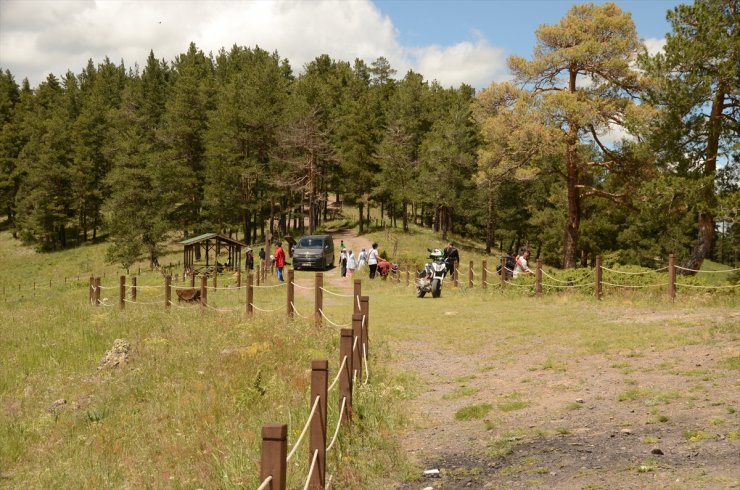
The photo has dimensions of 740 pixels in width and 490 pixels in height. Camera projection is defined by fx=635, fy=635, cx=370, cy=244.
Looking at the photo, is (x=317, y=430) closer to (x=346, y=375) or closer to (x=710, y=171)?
(x=346, y=375)

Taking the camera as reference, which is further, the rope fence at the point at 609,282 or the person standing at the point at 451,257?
the person standing at the point at 451,257

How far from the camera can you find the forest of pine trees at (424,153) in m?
22.4

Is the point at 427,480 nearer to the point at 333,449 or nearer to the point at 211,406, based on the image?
the point at 333,449

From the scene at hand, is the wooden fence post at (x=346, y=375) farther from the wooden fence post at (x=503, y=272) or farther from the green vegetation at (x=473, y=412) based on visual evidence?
the wooden fence post at (x=503, y=272)

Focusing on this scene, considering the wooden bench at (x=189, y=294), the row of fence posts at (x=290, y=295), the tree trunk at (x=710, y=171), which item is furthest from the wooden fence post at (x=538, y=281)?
the wooden bench at (x=189, y=294)

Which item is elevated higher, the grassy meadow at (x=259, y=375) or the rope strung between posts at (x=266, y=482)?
the rope strung between posts at (x=266, y=482)

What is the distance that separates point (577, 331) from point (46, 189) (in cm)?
6361

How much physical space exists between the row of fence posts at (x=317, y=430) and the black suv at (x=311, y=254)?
85.1 ft

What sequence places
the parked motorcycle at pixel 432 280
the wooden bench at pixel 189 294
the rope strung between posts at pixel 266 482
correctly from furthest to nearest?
the parked motorcycle at pixel 432 280 → the wooden bench at pixel 189 294 → the rope strung between posts at pixel 266 482

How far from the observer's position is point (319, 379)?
5.61 m

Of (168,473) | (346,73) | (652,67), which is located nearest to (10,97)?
(346,73)

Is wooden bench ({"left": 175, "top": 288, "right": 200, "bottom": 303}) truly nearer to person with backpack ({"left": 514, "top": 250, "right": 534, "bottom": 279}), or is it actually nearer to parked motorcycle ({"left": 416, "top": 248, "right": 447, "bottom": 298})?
parked motorcycle ({"left": 416, "top": 248, "right": 447, "bottom": 298})

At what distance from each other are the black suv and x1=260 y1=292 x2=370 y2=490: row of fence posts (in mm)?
25928

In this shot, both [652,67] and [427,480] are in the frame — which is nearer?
[427,480]
